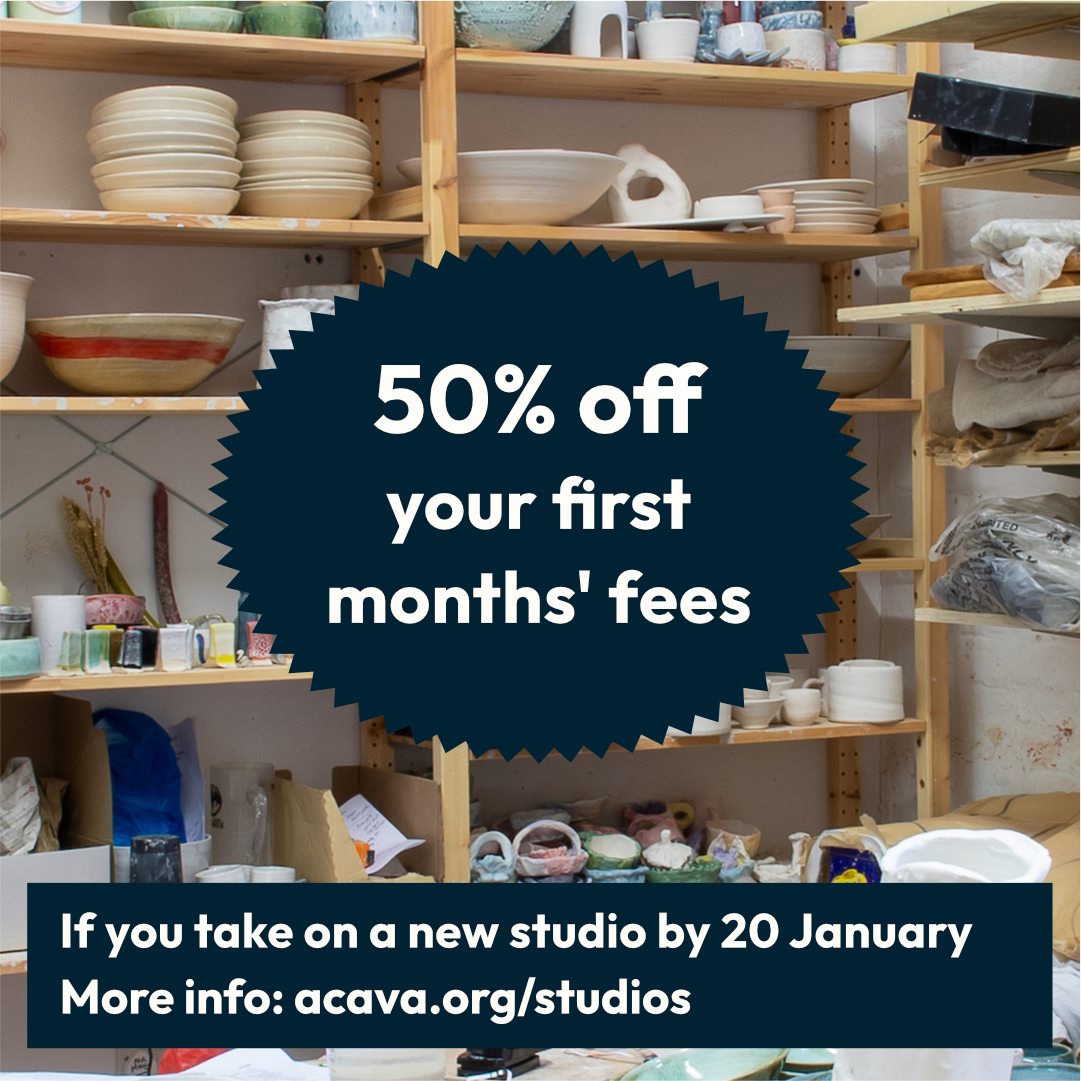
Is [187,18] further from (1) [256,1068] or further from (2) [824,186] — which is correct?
(1) [256,1068]

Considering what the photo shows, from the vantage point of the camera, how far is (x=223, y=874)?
235 cm

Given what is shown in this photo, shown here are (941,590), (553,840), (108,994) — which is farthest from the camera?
(553,840)

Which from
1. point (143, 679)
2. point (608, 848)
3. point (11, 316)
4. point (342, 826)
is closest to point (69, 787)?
point (143, 679)

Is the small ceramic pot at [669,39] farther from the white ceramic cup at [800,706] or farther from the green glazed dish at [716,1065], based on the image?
the green glazed dish at [716,1065]

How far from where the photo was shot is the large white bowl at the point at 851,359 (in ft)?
8.90

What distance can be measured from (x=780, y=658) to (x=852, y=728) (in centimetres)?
19

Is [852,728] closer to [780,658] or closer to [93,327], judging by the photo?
[780,658]

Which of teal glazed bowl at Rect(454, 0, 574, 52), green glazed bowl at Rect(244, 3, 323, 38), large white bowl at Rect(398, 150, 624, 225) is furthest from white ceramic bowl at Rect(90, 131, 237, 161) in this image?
teal glazed bowl at Rect(454, 0, 574, 52)

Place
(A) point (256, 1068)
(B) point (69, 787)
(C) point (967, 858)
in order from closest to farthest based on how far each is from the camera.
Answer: (C) point (967, 858) → (A) point (256, 1068) → (B) point (69, 787)

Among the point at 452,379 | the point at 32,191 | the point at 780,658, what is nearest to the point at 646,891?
the point at 780,658

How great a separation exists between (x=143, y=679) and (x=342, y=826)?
40 cm

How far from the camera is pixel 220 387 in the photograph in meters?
2.69

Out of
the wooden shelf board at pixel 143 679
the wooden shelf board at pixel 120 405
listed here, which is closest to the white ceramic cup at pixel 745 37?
the wooden shelf board at pixel 120 405

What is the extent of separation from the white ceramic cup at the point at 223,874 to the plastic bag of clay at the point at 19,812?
268 millimetres
